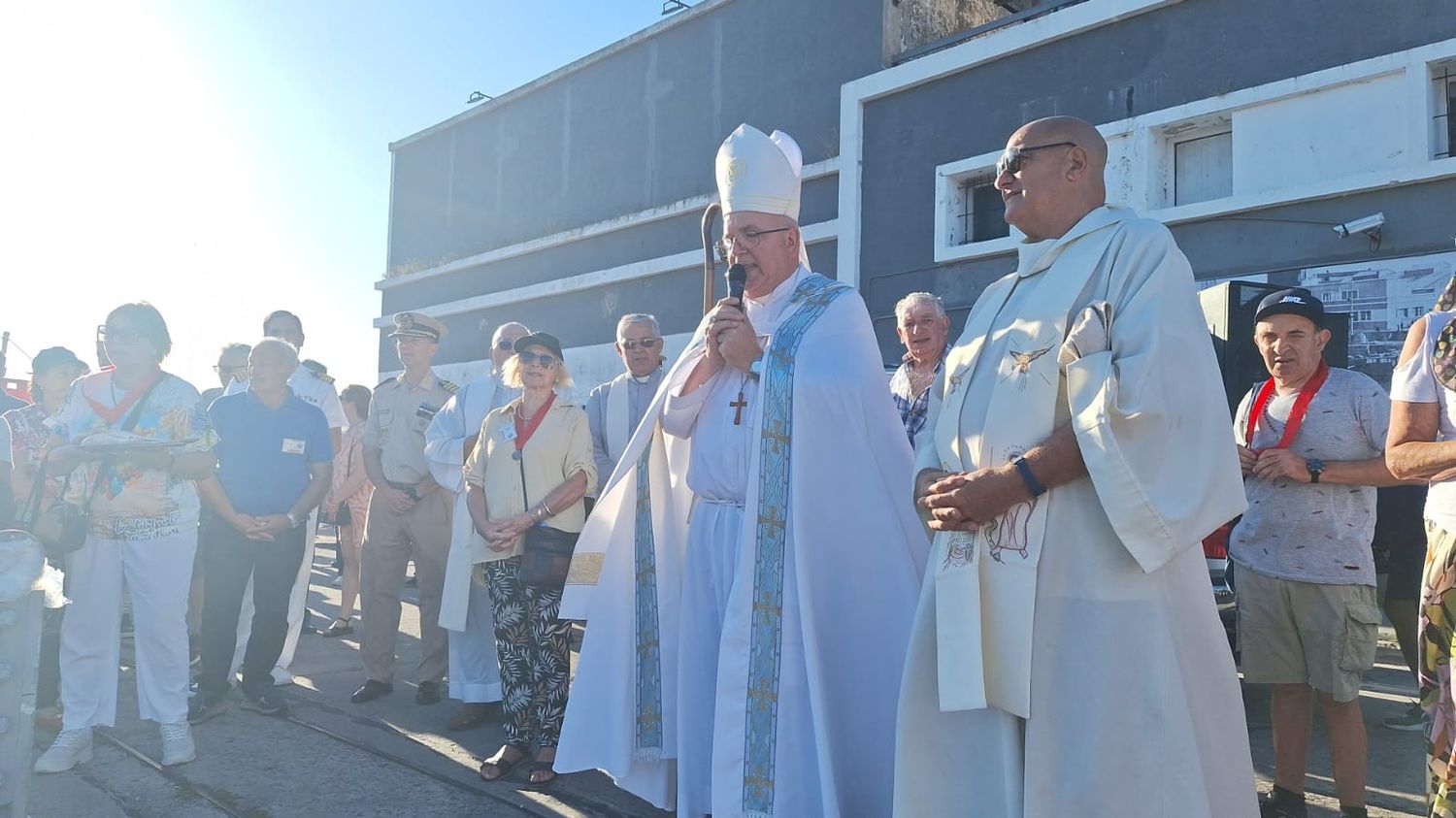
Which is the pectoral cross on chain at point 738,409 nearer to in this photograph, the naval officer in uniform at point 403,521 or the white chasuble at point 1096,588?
the white chasuble at point 1096,588

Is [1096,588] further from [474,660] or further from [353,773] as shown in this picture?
[474,660]

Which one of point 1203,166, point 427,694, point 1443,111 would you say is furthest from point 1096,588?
point 1203,166

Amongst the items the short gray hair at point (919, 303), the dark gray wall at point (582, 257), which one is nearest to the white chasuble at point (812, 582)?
the short gray hair at point (919, 303)

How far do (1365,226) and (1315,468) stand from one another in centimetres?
744

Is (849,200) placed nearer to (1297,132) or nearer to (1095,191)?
(1297,132)

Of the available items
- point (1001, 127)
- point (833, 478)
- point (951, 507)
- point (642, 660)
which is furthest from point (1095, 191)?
point (1001, 127)

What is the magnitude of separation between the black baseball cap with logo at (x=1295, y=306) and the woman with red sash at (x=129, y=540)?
4669mm

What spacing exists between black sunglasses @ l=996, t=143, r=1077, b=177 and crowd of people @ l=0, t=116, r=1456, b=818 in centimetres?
2

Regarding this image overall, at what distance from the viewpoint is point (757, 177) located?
3689 millimetres

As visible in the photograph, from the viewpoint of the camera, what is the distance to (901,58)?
50.1 ft

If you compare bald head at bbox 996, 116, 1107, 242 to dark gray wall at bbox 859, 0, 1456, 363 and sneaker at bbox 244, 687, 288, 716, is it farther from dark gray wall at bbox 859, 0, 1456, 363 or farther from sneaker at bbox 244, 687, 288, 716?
dark gray wall at bbox 859, 0, 1456, 363

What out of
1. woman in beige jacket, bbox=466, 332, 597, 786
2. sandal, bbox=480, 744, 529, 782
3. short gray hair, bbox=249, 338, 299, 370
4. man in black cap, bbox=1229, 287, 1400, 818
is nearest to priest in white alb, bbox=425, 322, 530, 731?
woman in beige jacket, bbox=466, 332, 597, 786

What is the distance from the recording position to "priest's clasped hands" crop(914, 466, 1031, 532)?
234 cm

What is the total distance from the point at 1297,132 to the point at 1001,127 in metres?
3.62
